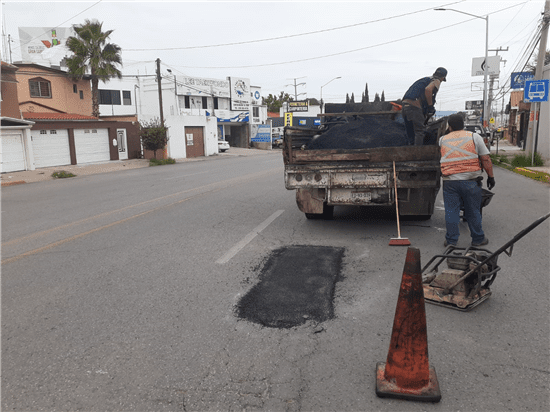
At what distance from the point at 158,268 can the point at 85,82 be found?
38.3 metres

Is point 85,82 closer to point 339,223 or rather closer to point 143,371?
point 339,223

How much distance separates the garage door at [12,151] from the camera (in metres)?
24.6

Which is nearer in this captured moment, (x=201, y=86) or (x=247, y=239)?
(x=247, y=239)

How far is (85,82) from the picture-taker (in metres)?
39.2

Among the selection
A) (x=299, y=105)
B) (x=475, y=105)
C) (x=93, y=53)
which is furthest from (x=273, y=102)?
(x=93, y=53)

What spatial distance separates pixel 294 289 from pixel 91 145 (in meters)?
30.6

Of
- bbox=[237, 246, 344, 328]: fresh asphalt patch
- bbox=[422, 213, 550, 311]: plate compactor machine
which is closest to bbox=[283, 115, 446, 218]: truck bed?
bbox=[237, 246, 344, 328]: fresh asphalt patch

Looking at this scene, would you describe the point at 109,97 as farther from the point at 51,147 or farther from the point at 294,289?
the point at 294,289

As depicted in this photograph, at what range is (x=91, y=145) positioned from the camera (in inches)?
1261

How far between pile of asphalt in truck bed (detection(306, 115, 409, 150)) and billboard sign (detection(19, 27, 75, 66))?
51479mm

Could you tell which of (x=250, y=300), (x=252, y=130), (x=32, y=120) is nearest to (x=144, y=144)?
(x=32, y=120)

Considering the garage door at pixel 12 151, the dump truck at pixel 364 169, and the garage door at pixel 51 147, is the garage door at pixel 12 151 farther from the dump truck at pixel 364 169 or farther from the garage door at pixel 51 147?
the dump truck at pixel 364 169

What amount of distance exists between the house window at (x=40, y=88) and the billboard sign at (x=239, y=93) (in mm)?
23705

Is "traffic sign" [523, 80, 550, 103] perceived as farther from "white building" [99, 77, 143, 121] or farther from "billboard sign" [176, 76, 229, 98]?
"white building" [99, 77, 143, 121]
